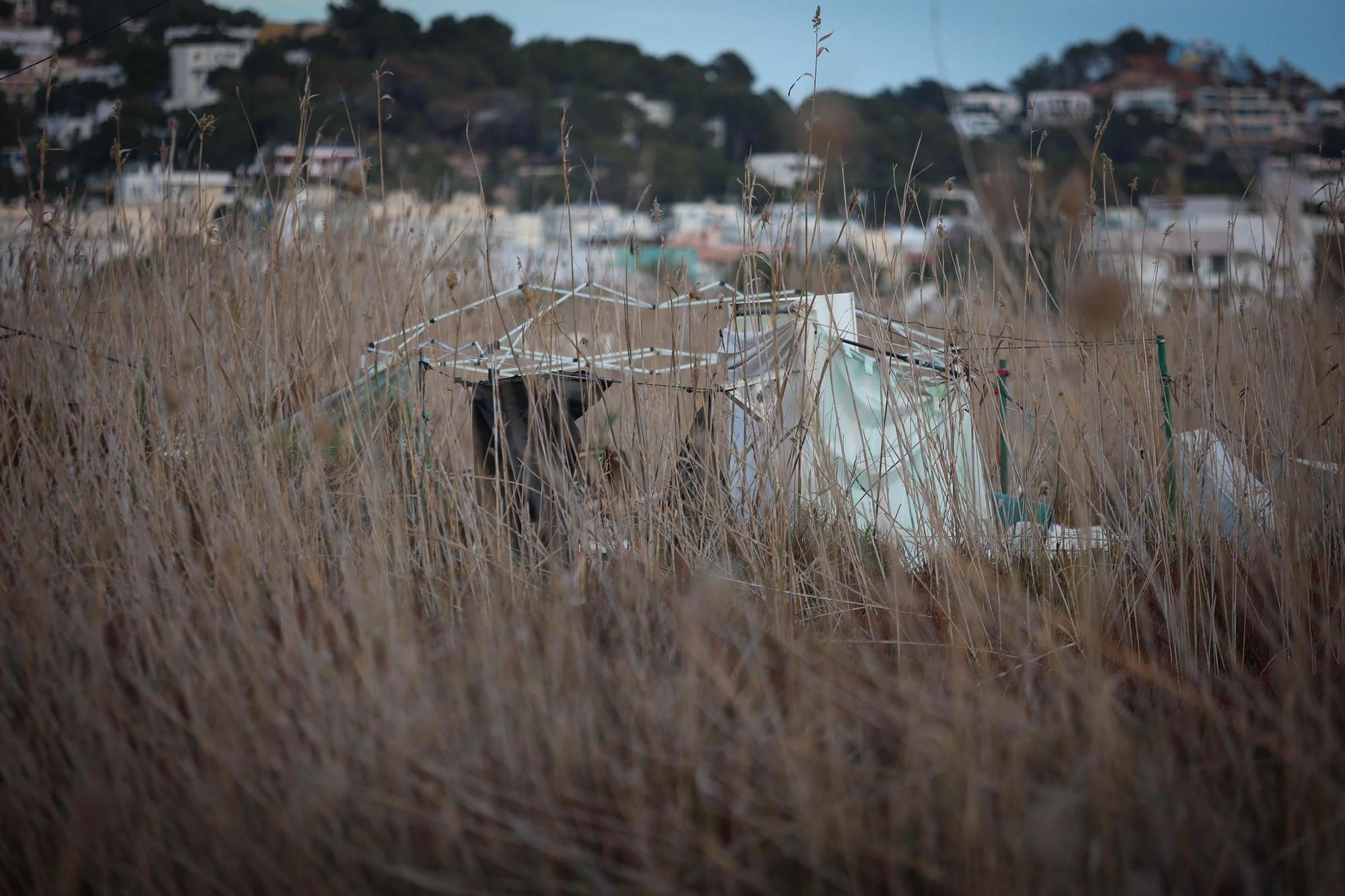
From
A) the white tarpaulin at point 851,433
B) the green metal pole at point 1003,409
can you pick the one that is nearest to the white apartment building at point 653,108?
the green metal pole at point 1003,409

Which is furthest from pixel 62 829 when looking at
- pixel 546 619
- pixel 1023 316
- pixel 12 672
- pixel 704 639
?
pixel 1023 316

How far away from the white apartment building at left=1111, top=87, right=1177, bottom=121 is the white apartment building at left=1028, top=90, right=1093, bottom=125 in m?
0.11

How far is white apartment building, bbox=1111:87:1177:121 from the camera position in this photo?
8.61 feet

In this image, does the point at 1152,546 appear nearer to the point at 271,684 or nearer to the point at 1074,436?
the point at 1074,436

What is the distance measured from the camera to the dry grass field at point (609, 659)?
1147mm

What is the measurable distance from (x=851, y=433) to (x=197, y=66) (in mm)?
10825

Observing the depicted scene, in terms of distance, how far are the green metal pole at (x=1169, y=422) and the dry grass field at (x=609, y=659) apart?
4cm

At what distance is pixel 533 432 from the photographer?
7.00 feet

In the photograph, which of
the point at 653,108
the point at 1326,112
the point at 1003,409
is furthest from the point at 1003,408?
the point at 653,108

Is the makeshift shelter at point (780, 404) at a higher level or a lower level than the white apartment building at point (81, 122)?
lower

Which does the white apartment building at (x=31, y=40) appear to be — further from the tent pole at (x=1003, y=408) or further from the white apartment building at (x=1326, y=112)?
the white apartment building at (x=1326, y=112)

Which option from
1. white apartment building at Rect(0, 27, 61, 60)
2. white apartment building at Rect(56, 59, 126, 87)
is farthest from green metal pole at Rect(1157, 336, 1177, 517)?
white apartment building at Rect(56, 59, 126, 87)

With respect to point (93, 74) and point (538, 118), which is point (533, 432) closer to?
point (93, 74)

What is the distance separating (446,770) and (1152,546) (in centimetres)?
173
